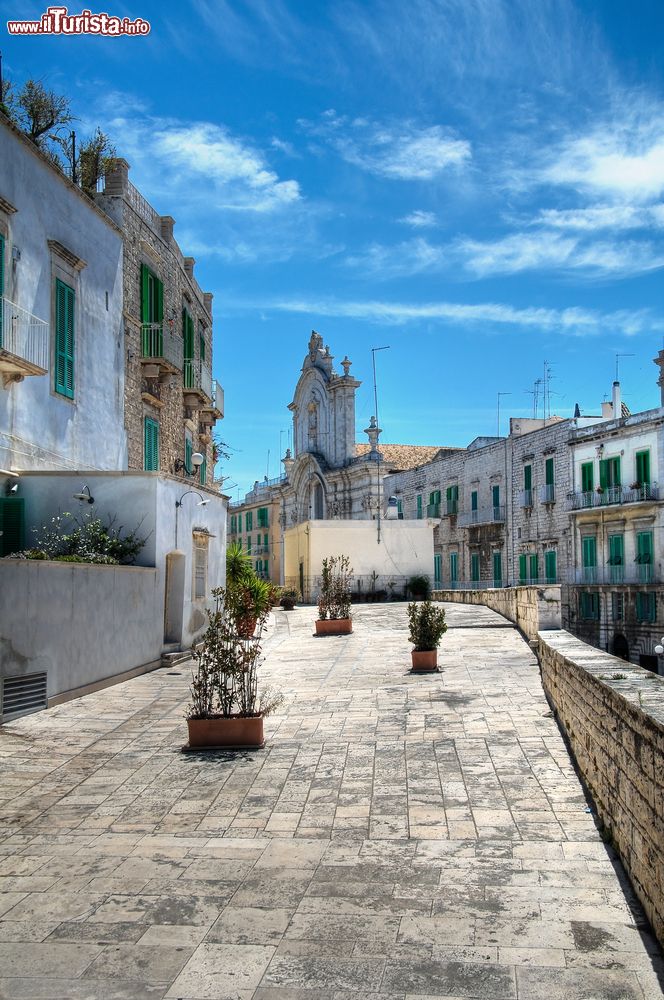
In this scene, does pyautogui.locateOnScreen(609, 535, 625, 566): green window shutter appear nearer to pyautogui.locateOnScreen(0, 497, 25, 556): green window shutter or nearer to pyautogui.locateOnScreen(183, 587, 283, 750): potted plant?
pyautogui.locateOnScreen(0, 497, 25, 556): green window shutter

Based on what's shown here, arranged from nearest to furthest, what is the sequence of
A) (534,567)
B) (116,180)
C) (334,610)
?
(116,180) < (334,610) < (534,567)

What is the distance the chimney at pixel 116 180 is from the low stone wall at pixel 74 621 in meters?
8.35

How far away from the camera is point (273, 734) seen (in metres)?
9.20

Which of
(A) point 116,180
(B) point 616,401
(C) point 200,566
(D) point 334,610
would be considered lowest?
(D) point 334,610

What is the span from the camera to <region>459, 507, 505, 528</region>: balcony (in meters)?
41.5

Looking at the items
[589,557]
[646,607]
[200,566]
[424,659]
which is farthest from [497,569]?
[424,659]

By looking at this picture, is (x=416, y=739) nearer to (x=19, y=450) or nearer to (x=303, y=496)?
(x=19, y=450)

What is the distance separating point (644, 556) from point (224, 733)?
92.5ft

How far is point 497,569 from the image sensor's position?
1665 inches

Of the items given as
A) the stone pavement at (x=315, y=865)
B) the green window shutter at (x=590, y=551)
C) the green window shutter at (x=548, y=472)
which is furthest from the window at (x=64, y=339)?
the green window shutter at (x=548, y=472)

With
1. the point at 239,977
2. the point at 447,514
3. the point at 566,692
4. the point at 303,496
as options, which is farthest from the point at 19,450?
the point at 303,496

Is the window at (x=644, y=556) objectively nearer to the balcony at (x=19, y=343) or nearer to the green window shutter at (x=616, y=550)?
the green window shutter at (x=616, y=550)

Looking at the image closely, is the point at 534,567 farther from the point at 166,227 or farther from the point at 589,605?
the point at 166,227

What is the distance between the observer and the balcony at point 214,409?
2352 cm
